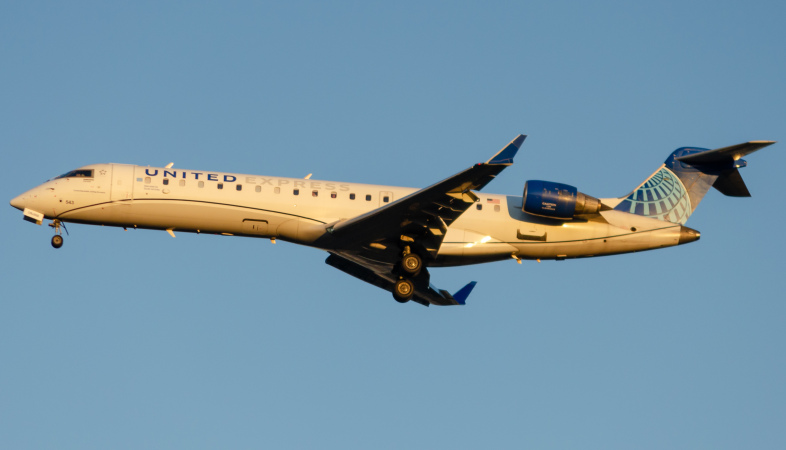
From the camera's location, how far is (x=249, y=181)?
2948cm

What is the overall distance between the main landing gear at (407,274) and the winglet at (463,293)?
158 inches

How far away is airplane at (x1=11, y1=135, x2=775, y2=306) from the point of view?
29.1 metres

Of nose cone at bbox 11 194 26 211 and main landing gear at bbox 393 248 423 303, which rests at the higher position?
nose cone at bbox 11 194 26 211

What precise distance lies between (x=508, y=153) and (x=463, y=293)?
1010cm

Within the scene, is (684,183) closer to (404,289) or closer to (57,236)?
(404,289)

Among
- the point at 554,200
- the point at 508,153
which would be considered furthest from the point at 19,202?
the point at 554,200

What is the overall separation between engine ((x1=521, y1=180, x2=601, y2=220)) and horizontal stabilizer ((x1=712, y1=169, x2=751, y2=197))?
5526 mm

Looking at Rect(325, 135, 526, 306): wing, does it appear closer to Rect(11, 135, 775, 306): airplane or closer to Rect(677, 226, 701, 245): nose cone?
Rect(11, 135, 775, 306): airplane

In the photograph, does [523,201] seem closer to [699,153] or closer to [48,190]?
[699,153]

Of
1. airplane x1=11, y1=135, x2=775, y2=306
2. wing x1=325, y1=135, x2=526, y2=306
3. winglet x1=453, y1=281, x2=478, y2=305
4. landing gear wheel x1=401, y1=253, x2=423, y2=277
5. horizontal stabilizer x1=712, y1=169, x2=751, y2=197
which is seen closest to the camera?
wing x1=325, y1=135, x2=526, y2=306

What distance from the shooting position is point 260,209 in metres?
29.1

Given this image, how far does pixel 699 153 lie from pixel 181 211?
16787mm

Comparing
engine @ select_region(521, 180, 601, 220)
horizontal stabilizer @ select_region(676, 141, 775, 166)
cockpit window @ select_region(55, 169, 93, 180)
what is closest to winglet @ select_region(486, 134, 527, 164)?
engine @ select_region(521, 180, 601, 220)

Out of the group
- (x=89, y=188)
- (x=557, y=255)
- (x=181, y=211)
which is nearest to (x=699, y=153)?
(x=557, y=255)
